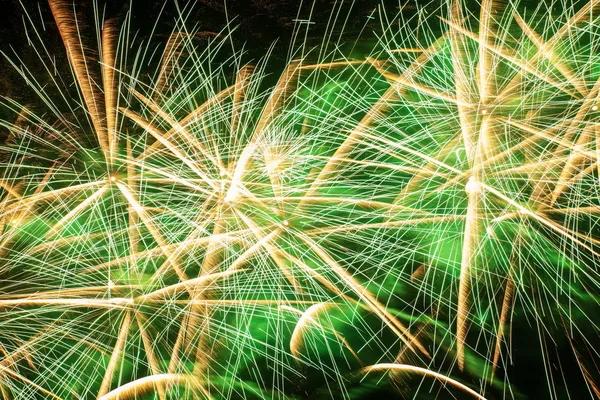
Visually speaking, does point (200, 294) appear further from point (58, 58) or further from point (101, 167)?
point (58, 58)

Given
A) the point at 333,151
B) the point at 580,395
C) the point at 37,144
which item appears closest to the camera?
the point at 580,395

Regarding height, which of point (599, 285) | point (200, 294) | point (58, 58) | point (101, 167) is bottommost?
point (200, 294)

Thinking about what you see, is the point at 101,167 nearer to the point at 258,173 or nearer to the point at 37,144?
the point at 37,144

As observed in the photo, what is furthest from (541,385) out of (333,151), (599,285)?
(333,151)

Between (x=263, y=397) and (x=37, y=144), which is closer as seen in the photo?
(x=263, y=397)

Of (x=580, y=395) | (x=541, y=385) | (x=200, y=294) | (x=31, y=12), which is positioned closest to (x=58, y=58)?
(x=31, y=12)

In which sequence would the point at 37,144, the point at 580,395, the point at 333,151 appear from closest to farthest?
1. the point at 580,395
2. the point at 333,151
3. the point at 37,144

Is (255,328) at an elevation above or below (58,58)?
below
